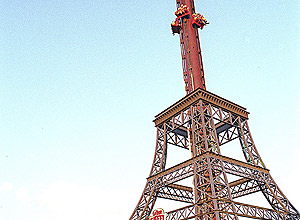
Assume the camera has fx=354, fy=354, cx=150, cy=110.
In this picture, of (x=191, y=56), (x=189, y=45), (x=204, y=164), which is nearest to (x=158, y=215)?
(x=204, y=164)

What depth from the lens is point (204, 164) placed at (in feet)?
125

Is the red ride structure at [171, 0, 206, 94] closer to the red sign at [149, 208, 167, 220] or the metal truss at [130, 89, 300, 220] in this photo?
the metal truss at [130, 89, 300, 220]

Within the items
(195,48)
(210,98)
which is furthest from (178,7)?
(210,98)

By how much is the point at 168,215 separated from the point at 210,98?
15321 millimetres

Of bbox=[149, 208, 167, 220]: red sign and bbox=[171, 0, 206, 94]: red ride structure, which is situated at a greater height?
bbox=[171, 0, 206, 94]: red ride structure

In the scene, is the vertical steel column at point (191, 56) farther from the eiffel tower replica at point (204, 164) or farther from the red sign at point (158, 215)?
the red sign at point (158, 215)

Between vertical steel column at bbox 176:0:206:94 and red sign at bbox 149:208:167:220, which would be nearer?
red sign at bbox 149:208:167:220

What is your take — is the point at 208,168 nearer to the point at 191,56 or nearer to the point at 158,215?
the point at 158,215

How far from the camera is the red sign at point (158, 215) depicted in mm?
37341

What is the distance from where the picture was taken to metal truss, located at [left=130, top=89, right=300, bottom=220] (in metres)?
35.8

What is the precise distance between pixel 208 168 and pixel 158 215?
735 cm

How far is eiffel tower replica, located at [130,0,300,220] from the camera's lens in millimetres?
36094

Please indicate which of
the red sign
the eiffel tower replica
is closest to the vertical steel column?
the eiffel tower replica

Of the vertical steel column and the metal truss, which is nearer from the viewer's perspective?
the metal truss
